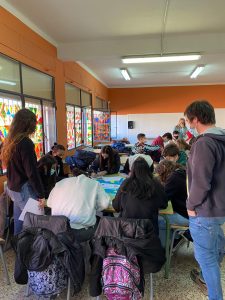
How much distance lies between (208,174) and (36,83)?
3639 mm

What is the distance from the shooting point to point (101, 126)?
867cm

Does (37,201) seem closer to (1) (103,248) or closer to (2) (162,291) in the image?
(1) (103,248)

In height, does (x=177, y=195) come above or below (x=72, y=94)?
below

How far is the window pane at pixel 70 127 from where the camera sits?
5.89 metres

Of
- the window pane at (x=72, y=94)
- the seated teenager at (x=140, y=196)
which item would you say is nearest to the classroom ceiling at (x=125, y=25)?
the window pane at (x=72, y=94)

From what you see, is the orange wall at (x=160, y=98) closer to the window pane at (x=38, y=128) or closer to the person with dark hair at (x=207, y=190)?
the window pane at (x=38, y=128)

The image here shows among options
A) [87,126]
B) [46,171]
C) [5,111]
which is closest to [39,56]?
[5,111]

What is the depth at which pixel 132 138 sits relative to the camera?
420 inches

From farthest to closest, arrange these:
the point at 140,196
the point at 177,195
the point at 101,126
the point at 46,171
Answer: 1. the point at 101,126
2. the point at 46,171
3. the point at 177,195
4. the point at 140,196

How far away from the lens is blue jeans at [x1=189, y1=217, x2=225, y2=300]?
1604 mm

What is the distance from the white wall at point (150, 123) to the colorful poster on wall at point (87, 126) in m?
3.05

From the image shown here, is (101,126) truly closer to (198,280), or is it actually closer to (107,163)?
(107,163)

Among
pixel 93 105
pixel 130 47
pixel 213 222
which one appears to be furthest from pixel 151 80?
pixel 213 222

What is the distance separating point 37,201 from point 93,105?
19.9ft
